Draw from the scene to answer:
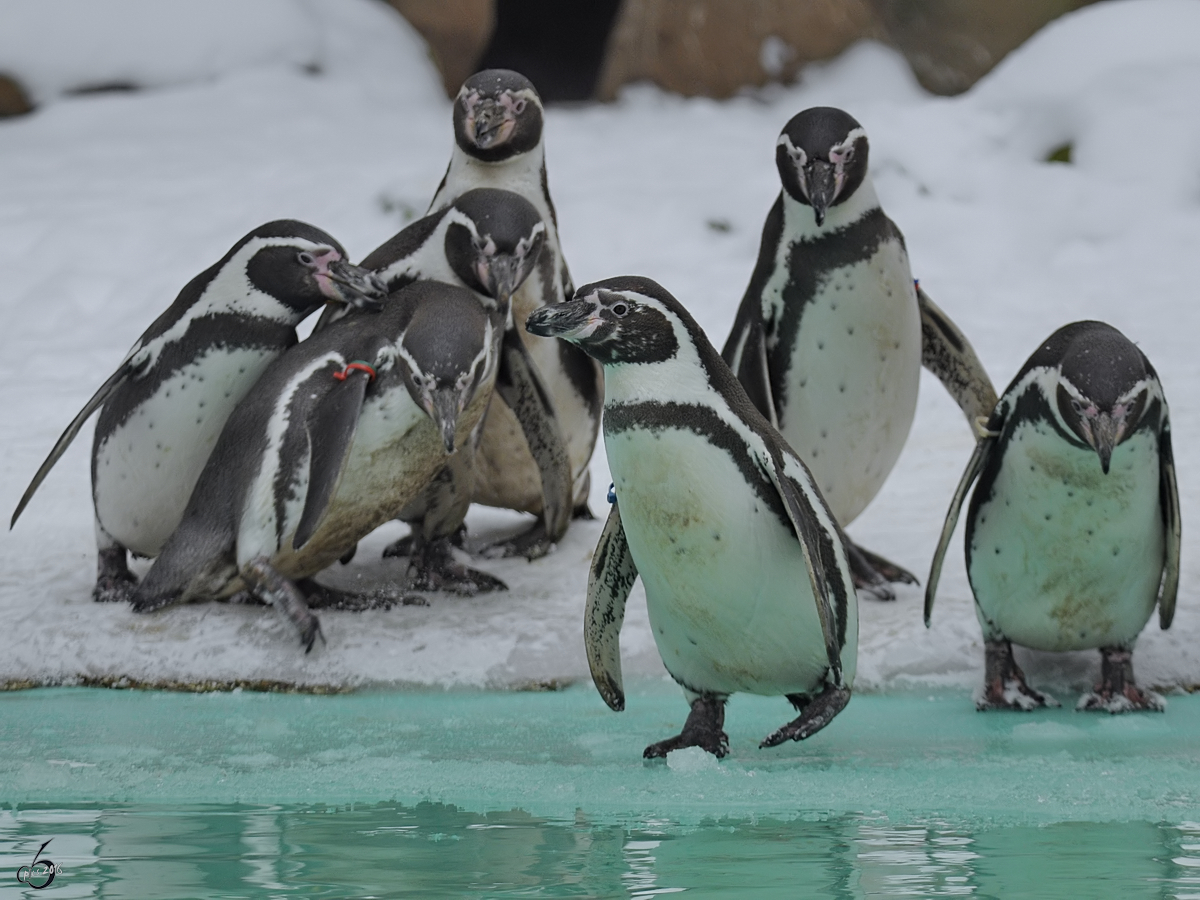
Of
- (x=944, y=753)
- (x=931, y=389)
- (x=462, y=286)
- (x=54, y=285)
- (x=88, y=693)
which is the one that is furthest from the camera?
(x=54, y=285)

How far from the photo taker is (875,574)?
376 cm

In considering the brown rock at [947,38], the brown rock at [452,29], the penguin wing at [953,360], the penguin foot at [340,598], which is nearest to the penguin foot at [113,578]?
the penguin foot at [340,598]

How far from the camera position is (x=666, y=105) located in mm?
9453

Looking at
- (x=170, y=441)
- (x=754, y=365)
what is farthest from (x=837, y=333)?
(x=170, y=441)

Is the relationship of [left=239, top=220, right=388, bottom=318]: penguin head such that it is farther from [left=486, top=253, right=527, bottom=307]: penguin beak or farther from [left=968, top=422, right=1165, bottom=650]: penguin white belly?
[left=968, top=422, right=1165, bottom=650]: penguin white belly

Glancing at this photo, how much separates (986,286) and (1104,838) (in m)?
4.95

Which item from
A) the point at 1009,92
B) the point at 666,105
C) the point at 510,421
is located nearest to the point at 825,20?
the point at 666,105

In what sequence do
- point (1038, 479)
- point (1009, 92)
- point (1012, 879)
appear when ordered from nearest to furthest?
point (1012, 879) → point (1038, 479) → point (1009, 92)

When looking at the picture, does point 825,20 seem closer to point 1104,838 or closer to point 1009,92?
point 1009,92

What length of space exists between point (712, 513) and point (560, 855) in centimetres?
75

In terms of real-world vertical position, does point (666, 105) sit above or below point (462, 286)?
above

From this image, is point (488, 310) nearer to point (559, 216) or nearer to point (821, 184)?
point (821, 184)

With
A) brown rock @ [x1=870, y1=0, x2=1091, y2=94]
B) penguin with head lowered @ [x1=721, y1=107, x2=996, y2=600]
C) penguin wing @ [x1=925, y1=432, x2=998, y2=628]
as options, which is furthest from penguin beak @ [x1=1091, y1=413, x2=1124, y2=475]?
brown rock @ [x1=870, y1=0, x2=1091, y2=94]

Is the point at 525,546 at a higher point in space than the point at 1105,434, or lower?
lower
